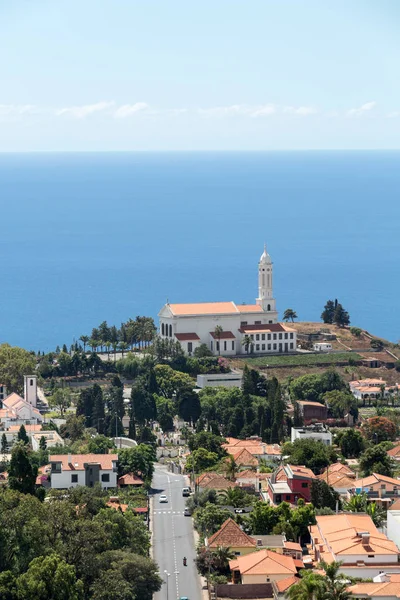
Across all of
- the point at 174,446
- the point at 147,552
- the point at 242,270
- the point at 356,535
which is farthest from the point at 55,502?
the point at 242,270

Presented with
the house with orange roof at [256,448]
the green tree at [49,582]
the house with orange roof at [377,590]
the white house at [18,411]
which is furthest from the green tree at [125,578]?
the white house at [18,411]

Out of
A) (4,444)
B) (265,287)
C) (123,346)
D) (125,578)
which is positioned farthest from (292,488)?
(265,287)

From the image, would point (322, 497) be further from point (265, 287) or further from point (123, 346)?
point (265, 287)

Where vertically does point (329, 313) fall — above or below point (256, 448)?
above

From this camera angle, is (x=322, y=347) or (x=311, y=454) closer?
(x=311, y=454)

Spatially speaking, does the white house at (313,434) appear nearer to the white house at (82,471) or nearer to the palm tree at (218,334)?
the white house at (82,471)

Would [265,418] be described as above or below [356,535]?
above

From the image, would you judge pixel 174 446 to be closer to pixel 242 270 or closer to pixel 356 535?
pixel 356 535

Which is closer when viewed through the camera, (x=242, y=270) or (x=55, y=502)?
(x=55, y=502)
